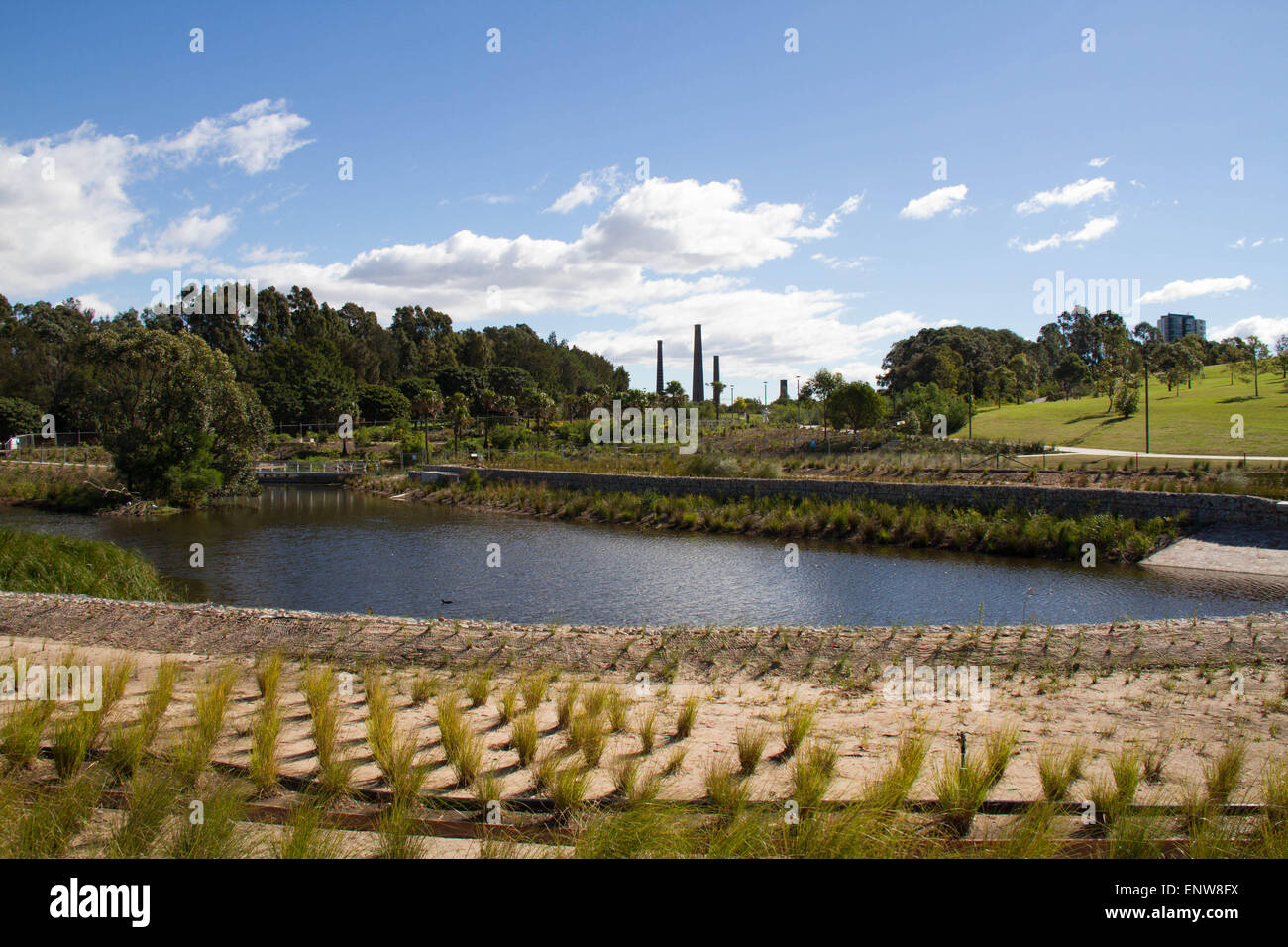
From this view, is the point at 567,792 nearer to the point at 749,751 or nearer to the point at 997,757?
the point at 749,751

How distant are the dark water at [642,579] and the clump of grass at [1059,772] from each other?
722 cm

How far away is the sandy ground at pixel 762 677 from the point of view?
5.73m

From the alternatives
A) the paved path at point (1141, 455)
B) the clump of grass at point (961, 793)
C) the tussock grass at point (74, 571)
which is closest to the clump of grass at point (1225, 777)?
the clump of grass at point (961, 793)

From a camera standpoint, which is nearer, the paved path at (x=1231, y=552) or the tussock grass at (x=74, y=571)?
the tussock grass at (x=74, y=571)

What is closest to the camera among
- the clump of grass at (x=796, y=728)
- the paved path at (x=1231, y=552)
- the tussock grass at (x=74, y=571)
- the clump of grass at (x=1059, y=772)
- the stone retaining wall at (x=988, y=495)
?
the clump of grass at (x=1059, y=772)

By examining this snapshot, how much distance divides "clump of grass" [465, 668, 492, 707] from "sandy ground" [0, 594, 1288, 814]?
13 cm

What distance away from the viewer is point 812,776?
4.77 meters

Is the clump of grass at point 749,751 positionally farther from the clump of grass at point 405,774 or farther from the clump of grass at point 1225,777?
the clump of grass at point 1225,777

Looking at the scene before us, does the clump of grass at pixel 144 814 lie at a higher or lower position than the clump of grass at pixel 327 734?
higher

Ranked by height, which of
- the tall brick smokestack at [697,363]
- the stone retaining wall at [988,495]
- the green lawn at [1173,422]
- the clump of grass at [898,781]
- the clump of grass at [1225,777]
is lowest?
the clump of grass at [1225,777]

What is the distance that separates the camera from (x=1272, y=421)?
41.4m

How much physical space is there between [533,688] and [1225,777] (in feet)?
17.0
